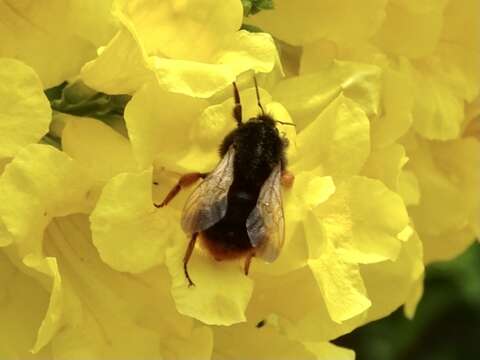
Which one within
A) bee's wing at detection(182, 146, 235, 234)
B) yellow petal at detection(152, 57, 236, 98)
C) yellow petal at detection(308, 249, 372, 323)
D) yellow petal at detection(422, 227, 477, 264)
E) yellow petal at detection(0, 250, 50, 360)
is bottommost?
yellow petal at detection(422, 227, 477, 264)

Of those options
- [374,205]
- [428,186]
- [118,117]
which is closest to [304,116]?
[374,205]

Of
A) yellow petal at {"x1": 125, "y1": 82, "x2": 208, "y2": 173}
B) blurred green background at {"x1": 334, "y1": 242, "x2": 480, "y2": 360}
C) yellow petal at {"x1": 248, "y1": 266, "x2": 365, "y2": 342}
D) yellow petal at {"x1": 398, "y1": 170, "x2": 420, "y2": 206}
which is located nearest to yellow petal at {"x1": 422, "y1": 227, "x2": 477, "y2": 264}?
yellow petal at {"x1": 398, "y1": 170, "x2": 420, "y2": 206}

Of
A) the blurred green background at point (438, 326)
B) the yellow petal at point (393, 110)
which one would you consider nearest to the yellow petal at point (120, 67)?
the yellow petal at point (393, 110)

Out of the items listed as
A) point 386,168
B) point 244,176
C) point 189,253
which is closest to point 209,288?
point 189,253

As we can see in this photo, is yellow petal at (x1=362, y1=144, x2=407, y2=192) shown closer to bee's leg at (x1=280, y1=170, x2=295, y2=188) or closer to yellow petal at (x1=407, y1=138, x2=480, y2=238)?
bee's leg at (x1=280, y1=170, x2=295, y2=188)

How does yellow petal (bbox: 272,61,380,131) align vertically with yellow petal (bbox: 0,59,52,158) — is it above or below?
below

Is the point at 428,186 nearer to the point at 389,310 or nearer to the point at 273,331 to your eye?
the point at 389,310

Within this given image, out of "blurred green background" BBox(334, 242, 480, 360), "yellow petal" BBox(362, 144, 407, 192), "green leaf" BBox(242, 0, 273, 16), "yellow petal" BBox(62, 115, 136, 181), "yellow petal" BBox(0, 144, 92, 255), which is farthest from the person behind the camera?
"blurred green background" BBox(334, 242, 480, 360)

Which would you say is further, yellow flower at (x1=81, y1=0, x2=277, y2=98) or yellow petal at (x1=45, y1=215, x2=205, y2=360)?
yellow petal at (x1=45, y1=215, x2=205, y2=360)
